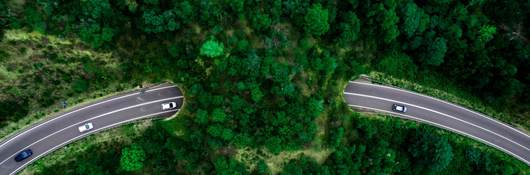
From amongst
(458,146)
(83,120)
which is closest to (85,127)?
(83,120)

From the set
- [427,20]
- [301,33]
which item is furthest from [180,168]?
[427,20]

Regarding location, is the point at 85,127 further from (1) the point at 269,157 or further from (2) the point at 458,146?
(2) the point at 458,146

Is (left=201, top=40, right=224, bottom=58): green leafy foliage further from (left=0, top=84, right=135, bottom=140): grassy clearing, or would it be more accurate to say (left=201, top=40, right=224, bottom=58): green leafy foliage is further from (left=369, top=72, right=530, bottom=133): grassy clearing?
(left=369, top=72, right=530, bottom=133): grassy clearing

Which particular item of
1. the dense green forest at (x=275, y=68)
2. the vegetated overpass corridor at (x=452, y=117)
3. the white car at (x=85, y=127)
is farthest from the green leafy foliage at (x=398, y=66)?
the white car at (x=85, y=127)

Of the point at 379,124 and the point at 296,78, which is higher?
the point at 296,78

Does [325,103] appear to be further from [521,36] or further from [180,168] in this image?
[521,36]

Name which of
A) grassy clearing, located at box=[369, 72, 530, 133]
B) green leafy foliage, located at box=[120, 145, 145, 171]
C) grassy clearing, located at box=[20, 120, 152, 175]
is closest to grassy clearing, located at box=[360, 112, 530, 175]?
grassy clearing, located at box=[369, 72, 530, 133]
